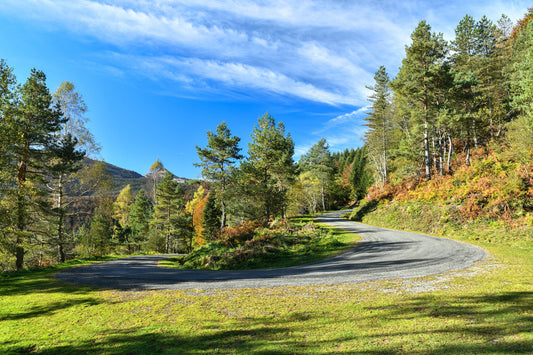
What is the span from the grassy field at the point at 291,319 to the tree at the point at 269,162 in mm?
16669

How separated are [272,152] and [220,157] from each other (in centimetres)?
715

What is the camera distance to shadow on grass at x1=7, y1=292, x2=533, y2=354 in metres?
3.90

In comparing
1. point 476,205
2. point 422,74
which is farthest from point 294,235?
point 422,74

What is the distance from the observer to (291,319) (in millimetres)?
5324

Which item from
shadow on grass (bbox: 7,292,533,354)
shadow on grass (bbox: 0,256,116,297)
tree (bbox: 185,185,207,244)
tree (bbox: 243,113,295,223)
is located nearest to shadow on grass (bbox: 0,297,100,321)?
shadow on grass (bbox: 0,256,116,297)

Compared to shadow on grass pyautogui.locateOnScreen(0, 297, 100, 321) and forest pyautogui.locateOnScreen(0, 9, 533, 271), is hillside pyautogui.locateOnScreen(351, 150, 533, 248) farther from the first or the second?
shadow on grass pyautogui.locateOnScreen(0, 297, 100, 321)

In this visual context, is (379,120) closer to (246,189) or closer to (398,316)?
(246,189)

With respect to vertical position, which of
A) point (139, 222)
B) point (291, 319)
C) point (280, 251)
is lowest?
point (280, 251)

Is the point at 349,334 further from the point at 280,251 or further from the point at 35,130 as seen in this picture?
the point at 35,130

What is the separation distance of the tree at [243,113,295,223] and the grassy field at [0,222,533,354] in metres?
16.7

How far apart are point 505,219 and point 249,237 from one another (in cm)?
1948

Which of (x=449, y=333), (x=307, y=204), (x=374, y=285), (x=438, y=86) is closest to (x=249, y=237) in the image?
(x=374, y=285)

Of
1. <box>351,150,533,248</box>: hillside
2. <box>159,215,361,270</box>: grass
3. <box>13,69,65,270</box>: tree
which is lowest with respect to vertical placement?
<box>159,215,361,270</box>: grass

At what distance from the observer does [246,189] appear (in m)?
24.6
